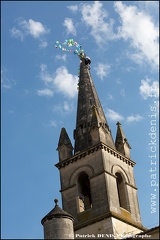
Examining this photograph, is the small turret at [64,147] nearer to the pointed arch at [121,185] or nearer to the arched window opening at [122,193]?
the pointed arch at [121,185]

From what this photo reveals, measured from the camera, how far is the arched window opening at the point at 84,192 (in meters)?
31.1

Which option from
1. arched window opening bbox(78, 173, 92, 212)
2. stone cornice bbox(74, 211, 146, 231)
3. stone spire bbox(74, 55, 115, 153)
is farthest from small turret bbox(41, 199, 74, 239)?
stone spire bbox(74, 55, 115, 153)

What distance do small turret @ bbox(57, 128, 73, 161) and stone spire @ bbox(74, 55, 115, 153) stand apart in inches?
15.4

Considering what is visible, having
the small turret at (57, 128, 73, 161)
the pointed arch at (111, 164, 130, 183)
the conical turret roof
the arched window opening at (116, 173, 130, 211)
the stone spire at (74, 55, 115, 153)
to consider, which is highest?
the stone spire at (74, 55, 115, 153)

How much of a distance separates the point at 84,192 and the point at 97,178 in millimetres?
1763

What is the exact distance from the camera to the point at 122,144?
3338 cm

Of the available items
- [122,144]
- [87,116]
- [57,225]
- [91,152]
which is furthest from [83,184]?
[57,225]

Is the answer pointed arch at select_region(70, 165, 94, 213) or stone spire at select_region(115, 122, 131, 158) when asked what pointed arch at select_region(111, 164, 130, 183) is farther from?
stone spire at select_region(115, 122, 131, 158)

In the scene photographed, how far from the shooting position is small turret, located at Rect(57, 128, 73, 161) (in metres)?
32.5

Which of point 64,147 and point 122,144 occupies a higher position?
point 122,144

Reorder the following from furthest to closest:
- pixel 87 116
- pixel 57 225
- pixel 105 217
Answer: pixel 87 116, pixel 105 217, pixel 57 225

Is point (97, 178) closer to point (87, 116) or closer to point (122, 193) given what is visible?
point (122, 193)

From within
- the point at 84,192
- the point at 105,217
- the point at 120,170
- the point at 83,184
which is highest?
the point at 120,170

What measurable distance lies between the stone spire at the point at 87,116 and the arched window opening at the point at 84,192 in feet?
5.58
